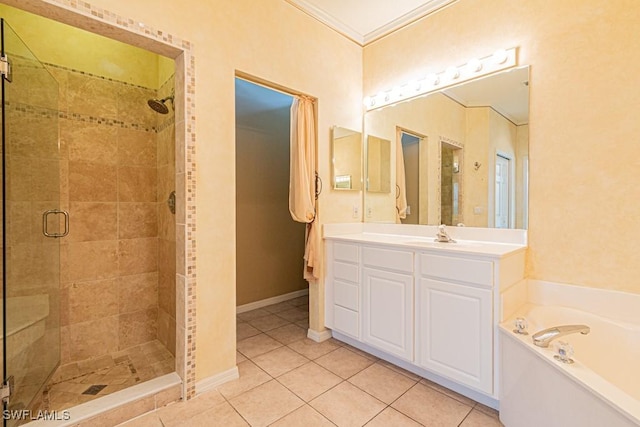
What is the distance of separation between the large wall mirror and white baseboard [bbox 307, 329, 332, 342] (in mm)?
1115

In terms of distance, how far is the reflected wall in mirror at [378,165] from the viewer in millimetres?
2775

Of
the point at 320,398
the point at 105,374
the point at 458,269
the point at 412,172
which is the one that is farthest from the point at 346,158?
the point at 105,374

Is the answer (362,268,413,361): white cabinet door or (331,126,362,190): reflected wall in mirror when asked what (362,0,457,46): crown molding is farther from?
(362,268,413,361): white cabinet door

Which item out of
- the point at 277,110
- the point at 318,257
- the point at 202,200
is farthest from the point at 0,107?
the point at 277,110

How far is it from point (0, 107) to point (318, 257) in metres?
2.09

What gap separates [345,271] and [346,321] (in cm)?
40

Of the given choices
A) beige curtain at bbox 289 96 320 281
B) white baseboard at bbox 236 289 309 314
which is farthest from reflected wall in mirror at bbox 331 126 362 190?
white baseboard at bbox 236 289 309 314

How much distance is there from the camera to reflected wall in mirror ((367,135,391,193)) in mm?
2775

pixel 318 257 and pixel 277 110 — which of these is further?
pixel 277 110

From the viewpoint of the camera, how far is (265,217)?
3.54 meters

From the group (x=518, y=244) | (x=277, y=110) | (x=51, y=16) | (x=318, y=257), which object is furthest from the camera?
(x=277, y=110)

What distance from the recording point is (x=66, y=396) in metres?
1.74

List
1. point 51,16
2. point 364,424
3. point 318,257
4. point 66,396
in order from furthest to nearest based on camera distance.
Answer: point 318,257 < point 66,396 < point 364,424 < point 51,16

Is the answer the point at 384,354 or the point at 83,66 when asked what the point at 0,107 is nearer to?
the point at 83,66
